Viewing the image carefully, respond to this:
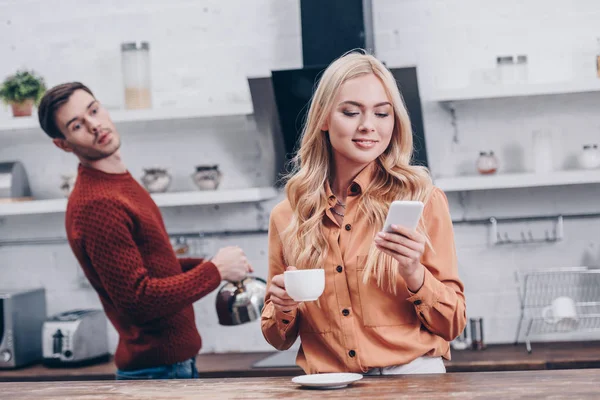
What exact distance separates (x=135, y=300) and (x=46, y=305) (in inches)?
67.7

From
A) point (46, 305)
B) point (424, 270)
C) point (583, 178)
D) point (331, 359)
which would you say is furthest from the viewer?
point (46, 305)

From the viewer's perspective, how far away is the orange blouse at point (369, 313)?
1.57m

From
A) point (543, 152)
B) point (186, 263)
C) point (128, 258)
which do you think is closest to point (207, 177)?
point (186, 263)

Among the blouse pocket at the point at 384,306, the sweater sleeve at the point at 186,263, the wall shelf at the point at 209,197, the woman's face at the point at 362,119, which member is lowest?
the sweater sleeve at the point at 186,263

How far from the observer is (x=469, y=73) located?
3314 millimetres

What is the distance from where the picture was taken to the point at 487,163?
3152 mm

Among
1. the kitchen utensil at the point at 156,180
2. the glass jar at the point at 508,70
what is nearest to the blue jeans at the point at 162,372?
the kitchen utensil at the point at 156,180

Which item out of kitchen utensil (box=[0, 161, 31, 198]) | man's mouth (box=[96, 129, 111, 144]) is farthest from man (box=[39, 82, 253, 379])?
kitchen utensil (box=[0, 161, 31, 198])

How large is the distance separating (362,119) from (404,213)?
377mm

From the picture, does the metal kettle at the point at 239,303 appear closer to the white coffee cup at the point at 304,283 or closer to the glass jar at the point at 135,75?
the white coffee cup at the point at 304,283

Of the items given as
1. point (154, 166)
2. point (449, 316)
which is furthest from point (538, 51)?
point (449, 316)

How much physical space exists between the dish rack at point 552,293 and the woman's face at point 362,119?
1.75 m

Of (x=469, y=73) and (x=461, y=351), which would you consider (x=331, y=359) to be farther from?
(x=469, y=73)

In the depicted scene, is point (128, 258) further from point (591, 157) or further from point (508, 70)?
point (591, 157)
